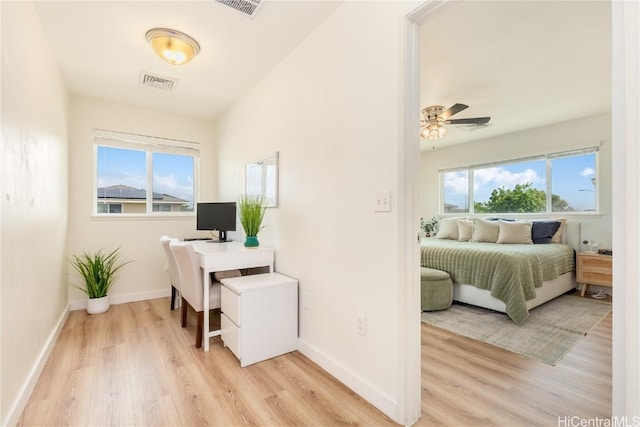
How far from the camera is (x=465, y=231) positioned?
4.57m

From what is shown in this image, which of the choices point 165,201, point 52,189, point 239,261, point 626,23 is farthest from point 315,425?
point 165,201

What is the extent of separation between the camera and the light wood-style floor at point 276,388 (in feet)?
5.15

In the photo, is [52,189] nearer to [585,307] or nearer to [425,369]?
[425,369]

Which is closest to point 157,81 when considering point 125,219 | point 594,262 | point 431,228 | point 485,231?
point 125,219

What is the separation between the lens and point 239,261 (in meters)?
2.53

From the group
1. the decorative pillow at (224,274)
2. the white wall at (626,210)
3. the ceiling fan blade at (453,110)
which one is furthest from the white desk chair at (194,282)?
the ceiling fan blade at (453,110)

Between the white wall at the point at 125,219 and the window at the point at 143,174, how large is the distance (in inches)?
3.9

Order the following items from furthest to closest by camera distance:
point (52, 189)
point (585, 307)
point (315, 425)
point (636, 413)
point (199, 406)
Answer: point (585, 307) < point (52, 189) < point (199, 406) < point (315, 425) < point (636, 413)

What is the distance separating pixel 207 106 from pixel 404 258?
3.30 metres

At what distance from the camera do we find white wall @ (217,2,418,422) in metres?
1.63

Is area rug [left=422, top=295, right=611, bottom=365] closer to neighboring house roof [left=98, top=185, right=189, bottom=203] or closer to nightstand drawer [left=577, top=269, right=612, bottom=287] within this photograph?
nightstand drawer [left=577, top=269, right=612, bottom=287]

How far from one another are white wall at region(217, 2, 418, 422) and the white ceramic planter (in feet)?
7.10

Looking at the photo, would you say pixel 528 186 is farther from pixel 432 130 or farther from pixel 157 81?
pixel 157 81

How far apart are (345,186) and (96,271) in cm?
305
